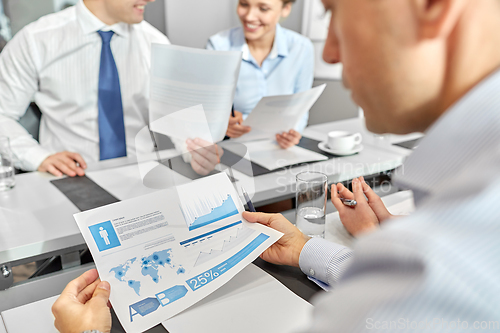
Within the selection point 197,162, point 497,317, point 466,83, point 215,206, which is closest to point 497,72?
point 466,83

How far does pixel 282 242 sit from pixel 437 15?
603mm

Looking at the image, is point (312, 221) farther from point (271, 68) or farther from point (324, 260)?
point (271, 68)

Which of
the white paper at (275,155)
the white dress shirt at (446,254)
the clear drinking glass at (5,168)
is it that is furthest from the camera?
the white paper at (275,155)

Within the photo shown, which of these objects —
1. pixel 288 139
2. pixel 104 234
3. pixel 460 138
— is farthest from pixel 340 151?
pixel 460 138

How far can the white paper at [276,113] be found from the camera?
4.83 ft

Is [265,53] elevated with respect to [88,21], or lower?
lower

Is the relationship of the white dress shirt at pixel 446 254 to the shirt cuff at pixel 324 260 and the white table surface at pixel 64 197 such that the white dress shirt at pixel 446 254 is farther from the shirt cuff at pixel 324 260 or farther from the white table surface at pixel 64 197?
the white table surface at pixel 64 197

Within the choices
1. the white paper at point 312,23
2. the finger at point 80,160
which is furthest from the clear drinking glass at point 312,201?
the white paper at point 312,23

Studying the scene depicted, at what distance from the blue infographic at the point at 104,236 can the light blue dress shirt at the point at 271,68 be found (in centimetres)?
151

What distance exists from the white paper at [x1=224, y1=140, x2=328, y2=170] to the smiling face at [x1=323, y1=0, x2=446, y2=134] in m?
0.97

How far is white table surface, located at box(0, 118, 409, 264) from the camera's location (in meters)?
0.97

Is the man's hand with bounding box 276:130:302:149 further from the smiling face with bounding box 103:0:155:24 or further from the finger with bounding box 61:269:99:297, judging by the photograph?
the finger with bounding box 61:269:99:297

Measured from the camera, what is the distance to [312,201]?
3.27 feet

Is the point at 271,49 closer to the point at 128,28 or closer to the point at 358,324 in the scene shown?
the point at 128,28
